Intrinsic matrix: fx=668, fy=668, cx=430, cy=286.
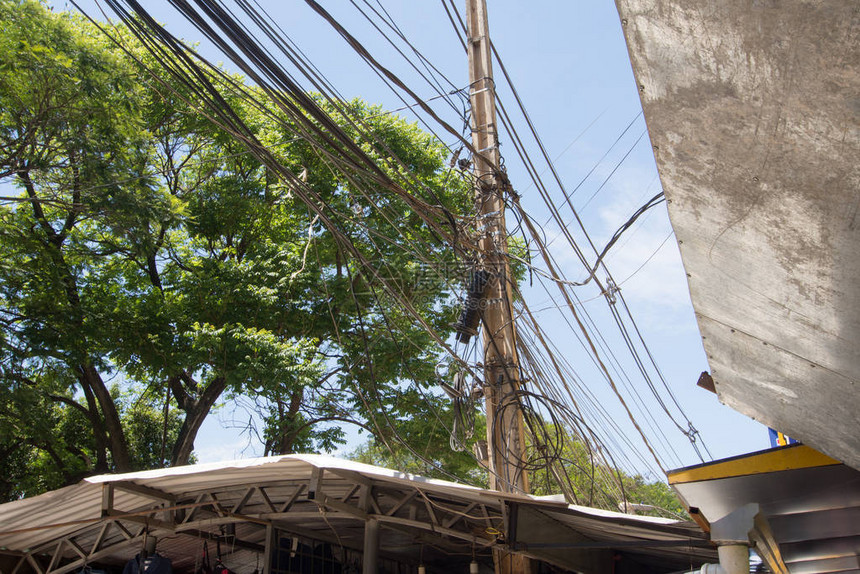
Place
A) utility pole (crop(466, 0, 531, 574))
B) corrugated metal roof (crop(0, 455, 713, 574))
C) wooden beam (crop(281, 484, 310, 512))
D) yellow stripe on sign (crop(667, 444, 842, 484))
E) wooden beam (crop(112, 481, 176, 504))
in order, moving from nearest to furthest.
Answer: yellow stripe on sign (crop(667, 444, 842, 484))
corrugated metal roof (crop(0, 455, 713, 574))
utility pole (crop(466, 0, 531, 574))
wooden beam (crop(112, 481, 176, 504))
wooden beam (crop(281, 484, 310, 512))

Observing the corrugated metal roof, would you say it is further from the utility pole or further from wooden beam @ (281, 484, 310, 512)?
the utility pole

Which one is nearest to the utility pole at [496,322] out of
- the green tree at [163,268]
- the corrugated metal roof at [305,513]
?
the corrugated metal roof at [305,513]

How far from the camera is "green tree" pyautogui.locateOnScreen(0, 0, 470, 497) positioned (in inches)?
422

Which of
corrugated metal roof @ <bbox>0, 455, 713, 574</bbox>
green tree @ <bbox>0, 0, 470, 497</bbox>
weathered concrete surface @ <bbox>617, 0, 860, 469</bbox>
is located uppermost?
green tree @ <bbox>0, 0, 470, 497</bbox>

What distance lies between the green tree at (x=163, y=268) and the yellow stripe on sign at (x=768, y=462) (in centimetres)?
459

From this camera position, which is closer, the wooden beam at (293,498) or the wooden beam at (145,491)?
the wooden beam at (145,491)

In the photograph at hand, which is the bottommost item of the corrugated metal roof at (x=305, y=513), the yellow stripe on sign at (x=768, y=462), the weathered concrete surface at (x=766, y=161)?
the corrugated metal roof at (x=305, y=513)

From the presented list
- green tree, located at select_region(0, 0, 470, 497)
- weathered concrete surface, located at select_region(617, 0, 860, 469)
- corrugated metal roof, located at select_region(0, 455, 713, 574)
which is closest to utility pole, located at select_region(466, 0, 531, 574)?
corrugated metal roof, located at select_region(0, 455, 713, 574)

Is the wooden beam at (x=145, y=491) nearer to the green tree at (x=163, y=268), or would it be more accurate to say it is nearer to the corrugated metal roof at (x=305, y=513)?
the corrugated metal roof at (x=305, y=513)

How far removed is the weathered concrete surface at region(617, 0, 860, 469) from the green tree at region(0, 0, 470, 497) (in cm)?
533

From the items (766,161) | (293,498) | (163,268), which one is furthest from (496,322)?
(163,268)

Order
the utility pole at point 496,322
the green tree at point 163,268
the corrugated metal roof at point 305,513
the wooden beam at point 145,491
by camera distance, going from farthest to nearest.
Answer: the green tree at point 163,268 → the wooden beam at point 145,491 → the utility pole at point 496,322 → the corrugated metal roof at point 305,513

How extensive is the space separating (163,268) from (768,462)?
13.6 meters

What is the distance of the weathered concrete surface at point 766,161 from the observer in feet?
5.80
